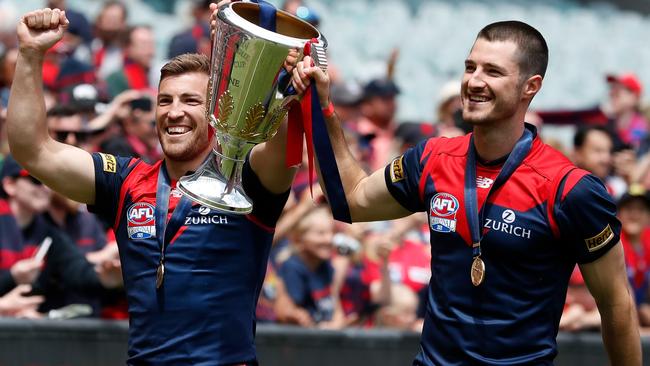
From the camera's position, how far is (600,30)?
19203 millimetres

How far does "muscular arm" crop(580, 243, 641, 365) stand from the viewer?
5.14 metres

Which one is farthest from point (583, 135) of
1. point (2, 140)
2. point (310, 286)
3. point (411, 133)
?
point (2, 140)

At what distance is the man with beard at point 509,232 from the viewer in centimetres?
506

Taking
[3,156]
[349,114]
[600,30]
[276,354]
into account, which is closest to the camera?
[276,354]

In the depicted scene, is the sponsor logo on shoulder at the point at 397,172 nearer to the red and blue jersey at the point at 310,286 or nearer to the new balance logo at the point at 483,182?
the new balance logo at the point at 483,182

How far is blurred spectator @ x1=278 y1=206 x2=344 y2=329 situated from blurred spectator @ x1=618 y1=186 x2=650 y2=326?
2.29m

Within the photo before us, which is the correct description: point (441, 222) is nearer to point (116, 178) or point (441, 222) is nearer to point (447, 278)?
point (447, 278)

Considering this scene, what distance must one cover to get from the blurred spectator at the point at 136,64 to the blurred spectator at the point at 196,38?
0.21m

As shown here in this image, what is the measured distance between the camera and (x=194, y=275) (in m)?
5.39

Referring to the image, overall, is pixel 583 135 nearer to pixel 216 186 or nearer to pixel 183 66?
pixel 183 66

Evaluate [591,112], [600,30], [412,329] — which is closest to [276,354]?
[412,329]

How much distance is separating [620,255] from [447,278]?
2.20ft

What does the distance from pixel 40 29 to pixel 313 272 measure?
370 centimetres

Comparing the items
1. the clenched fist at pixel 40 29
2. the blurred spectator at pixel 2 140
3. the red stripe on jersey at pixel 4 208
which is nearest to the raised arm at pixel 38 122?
the clenched fist at pixel 40 29
